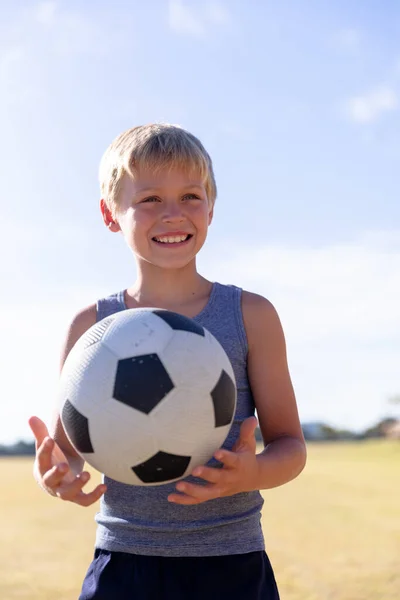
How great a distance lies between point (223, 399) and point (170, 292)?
41.8 inches

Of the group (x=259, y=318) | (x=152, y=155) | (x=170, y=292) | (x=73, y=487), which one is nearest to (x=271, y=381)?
(x=259, y=318)

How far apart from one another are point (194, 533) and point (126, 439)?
90cm

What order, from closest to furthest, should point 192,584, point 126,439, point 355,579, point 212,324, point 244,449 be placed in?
point 126,439, point 244,449, point 192,584, point 212,324, point 355,579

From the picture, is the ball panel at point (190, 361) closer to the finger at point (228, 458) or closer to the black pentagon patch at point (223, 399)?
the black pentagon patch at point (223, 399)

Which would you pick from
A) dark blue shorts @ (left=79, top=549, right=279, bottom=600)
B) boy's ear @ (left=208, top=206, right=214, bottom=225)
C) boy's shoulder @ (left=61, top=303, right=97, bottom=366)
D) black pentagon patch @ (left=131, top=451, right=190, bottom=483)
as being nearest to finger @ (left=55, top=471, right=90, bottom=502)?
black pentagon patch @ (left=131, top=451, right=190, bottom=483)

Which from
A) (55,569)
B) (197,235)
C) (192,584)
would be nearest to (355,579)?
(55,569)

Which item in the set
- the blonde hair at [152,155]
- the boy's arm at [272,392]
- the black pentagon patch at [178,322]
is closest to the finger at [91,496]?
the boy's arm at [272,392]

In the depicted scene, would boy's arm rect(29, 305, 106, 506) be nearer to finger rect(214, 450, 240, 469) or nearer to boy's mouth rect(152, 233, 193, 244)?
finger rect(214, 450, 240, 469)

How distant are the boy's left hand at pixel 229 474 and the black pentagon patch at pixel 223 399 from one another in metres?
0.09

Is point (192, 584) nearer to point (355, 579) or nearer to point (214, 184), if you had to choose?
point (214, 184)

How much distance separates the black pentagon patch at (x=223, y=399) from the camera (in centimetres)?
306

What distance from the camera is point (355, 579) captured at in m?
7.87

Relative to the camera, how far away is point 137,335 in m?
3.11

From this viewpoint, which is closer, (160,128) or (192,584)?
(192,584)
